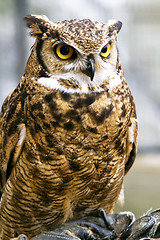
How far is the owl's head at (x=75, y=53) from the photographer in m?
1.32

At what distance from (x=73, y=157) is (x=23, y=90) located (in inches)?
13.3

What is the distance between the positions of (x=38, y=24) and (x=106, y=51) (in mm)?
273

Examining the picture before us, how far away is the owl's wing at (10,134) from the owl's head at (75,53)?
18 cm

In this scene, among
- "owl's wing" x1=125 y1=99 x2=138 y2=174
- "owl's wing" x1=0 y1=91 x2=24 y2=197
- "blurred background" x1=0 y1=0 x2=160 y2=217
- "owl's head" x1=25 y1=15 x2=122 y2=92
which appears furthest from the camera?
"blurred background" x1=0 y1=0 x2=160 y2=217

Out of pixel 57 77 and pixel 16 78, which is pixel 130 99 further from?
pixel 16 78

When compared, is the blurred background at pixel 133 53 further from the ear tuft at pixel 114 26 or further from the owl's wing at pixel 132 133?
the ear tuft at pixel 114 26

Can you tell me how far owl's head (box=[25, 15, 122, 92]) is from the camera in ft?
4.34

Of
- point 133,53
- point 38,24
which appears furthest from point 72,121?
point 133,53

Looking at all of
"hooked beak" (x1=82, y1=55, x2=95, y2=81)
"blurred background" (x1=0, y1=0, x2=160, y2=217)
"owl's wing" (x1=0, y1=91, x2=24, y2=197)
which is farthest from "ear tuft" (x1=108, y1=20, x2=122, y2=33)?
"blurred background" (x1=0, y1=0, x2=160, y2=217)

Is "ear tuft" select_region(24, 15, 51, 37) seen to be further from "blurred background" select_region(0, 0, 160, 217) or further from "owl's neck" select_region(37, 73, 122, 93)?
"blurred background" select_region(0, 0, 160, 217)

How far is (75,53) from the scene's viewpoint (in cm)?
136

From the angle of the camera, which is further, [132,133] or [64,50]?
[132,133]

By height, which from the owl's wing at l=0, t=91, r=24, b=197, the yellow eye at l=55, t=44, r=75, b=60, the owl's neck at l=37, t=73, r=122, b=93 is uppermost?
the yellow eye at l=55, t=44, r=75, b=60

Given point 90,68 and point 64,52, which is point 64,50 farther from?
point 90,68
